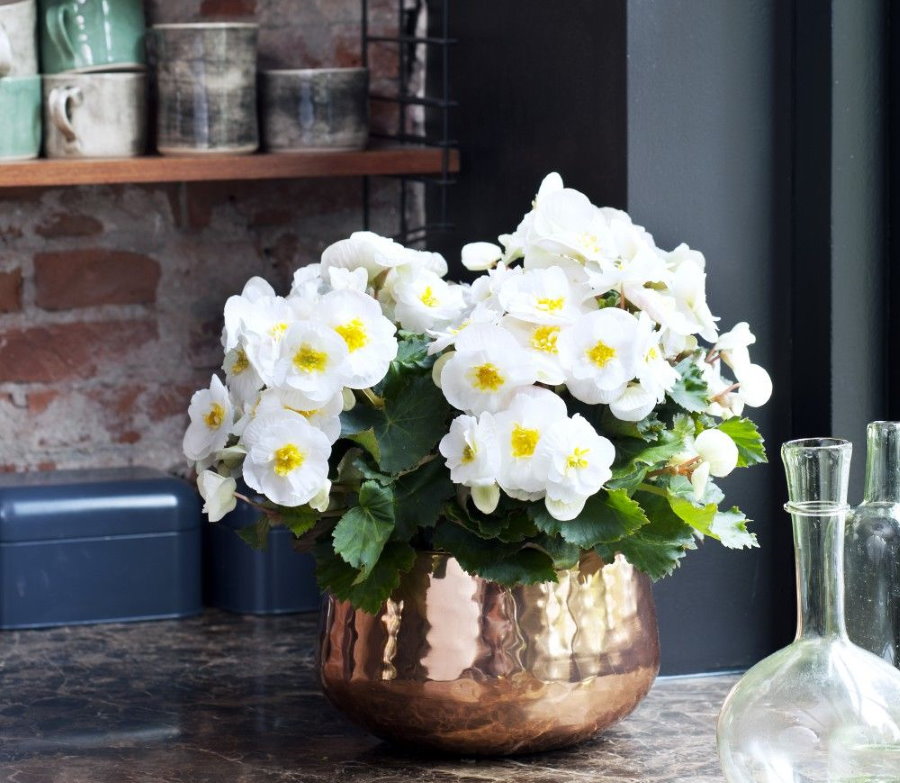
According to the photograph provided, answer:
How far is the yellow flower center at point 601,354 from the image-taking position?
102 cm

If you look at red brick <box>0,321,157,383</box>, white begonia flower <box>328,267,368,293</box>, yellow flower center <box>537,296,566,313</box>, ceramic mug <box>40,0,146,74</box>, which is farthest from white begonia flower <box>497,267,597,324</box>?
red brick <box>0,321,157,383</box>

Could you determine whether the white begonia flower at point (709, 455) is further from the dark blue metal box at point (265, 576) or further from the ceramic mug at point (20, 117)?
the ceramic mug at point (20, 117)

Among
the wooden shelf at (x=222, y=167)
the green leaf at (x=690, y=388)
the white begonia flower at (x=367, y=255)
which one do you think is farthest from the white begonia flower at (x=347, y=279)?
the wooden shelf at (x=222, y=167)

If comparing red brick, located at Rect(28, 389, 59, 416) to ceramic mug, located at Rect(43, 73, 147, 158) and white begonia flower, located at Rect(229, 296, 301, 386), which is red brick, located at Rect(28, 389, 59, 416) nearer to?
ceramic mug, located at Rect(43, 73, 147, 158)

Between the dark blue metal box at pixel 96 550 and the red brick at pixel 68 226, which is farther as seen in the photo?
the red brick at pixel 68 226

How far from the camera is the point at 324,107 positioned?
1602 mm

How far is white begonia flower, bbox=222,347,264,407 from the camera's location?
1.06 metres

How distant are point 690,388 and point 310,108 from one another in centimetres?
66

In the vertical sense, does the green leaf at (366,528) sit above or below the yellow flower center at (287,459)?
below

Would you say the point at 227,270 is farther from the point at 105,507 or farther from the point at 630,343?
the point at 630,343

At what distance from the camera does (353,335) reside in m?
1.04

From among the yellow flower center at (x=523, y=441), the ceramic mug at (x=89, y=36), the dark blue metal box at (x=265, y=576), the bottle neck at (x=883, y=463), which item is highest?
the ceramic mug at (x=89, y=36)

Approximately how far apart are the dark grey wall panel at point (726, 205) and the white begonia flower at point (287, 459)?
1.29ft

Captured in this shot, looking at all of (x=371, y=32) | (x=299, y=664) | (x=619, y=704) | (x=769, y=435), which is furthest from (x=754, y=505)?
(x=371, y=32)
